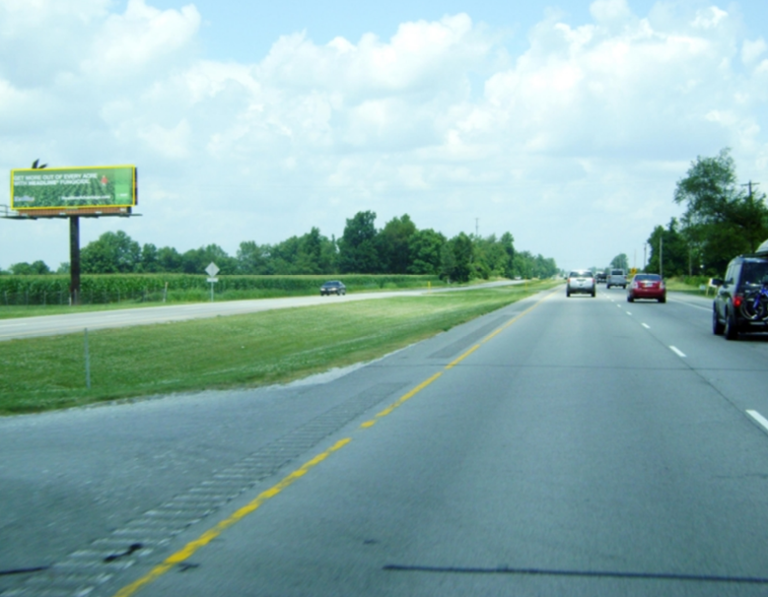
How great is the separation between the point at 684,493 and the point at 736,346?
50.5 feet

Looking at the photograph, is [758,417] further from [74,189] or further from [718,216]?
[718,216]

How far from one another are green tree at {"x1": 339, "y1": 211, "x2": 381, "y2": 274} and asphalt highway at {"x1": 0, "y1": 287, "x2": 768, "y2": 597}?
173 meters

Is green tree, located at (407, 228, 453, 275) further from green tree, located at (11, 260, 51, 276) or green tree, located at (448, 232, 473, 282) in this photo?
green tree, located at (11, 260, 51, 276)

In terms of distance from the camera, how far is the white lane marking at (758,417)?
10.2 m

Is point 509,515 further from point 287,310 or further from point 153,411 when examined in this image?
point 287,310

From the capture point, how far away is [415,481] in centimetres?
737

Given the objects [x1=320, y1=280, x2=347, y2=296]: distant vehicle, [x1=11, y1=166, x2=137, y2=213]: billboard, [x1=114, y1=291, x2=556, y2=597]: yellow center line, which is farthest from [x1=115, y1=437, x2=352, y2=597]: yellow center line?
[x1=320, y1=280, x2=347, y2=296]: distant vehicle

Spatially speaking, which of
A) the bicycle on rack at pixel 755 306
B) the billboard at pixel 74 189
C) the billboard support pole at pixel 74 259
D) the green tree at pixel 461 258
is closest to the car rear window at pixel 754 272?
the bicycle on rack at pixel 755 306

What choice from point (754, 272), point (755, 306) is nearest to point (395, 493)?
point (755, 306)

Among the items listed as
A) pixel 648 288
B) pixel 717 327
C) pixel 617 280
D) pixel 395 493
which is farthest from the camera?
pixel 617 280

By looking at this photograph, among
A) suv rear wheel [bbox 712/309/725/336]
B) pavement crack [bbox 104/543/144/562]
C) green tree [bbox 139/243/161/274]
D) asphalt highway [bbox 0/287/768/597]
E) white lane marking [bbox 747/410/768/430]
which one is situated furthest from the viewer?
green tree [bbox 139/243/161/274]

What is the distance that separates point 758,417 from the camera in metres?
10.7

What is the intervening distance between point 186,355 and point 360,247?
160 m

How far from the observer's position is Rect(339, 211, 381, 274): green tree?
187 metres
